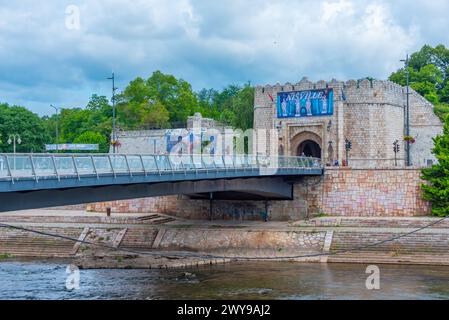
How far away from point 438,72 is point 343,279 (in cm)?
4684

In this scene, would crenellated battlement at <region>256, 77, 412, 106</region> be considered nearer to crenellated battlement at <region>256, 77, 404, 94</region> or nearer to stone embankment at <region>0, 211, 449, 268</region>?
crenellated battlement at <region>256, 77, 404, 94</region>

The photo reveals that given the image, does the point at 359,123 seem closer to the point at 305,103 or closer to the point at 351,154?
the point at 351,154

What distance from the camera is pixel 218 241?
4106cm

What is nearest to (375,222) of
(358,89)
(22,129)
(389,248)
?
(389,248)

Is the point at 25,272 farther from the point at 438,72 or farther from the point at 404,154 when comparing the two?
the point at 438,72

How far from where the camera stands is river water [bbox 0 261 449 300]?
2789 centimetres

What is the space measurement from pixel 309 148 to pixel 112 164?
3320 cm

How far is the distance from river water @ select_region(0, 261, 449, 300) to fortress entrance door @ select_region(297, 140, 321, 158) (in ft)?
74.9

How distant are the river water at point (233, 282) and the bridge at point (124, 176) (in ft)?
11.4

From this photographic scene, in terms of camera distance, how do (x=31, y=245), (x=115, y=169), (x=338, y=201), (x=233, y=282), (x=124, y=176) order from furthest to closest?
(x=338, y=201) → (x=31, y=245) → (x=233, y=282) → (x=124, y=176) → (x=115, y=169)

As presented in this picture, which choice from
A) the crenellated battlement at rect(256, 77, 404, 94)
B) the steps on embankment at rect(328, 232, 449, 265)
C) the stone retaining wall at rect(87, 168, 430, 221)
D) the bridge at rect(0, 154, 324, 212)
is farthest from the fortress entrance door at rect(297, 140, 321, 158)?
the steps on embankment at rect(328, 232, 449, 265)

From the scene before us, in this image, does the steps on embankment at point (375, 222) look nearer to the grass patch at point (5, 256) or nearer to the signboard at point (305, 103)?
the signboard at point (305, 103)

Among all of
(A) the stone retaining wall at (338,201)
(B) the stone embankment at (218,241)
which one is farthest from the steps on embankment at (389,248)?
(A) the stone retaining wall at (338,201)

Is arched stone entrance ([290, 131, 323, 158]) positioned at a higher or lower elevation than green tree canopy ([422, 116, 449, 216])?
higher
